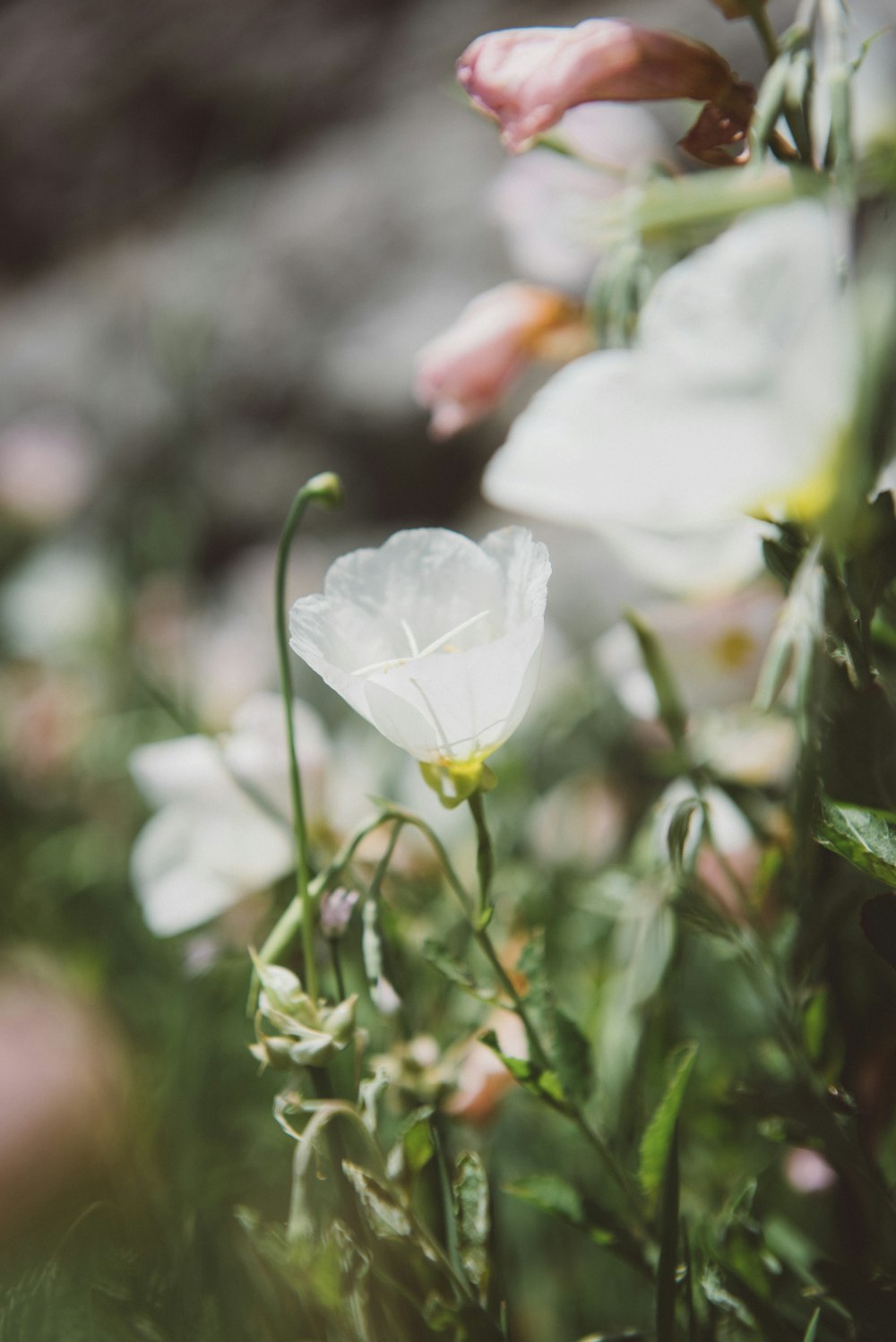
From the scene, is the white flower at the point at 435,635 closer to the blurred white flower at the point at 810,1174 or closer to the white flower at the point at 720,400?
the white flower at the point at 720,400

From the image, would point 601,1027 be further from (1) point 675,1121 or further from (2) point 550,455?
(2) point 550,455

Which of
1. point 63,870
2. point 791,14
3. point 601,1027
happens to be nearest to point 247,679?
point 63,870

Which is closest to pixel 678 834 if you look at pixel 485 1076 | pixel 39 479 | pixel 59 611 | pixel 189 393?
pixel 485 1076

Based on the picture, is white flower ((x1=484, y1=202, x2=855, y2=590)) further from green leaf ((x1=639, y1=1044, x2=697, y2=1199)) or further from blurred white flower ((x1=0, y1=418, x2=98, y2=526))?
blurred white flower ((x1=0, y1=418, x2=98, y2=526))

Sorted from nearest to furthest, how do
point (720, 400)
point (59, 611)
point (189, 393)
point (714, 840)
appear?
point (720, 400) < point (714, 840) < point (189, 393) < point (59, 611)

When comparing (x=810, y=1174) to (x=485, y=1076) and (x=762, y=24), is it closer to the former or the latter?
(x=485, y=1076)

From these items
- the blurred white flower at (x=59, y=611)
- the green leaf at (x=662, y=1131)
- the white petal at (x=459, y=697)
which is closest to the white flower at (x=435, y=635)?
the white petal at (x=459, y=697)
